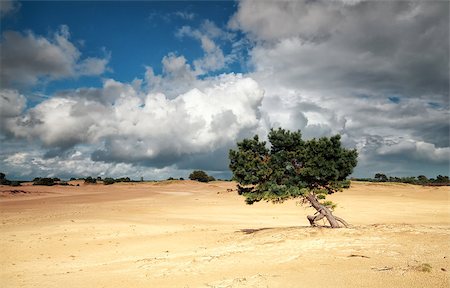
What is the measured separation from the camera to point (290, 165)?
23.3 metres

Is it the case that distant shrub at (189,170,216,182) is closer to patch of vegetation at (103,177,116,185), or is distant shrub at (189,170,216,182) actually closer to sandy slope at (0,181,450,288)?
patch of vegetation at (103,177,116,185)

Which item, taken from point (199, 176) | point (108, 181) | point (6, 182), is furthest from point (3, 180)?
point (199, 176)

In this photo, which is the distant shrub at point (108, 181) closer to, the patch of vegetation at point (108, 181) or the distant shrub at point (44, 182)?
the patch of vegetation at point (108, 181)

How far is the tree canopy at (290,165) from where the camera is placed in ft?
73.0

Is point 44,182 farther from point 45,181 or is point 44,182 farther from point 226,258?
point 226,258

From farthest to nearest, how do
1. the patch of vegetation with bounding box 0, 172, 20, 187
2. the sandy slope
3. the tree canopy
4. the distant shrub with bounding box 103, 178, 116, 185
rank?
the distant shrub with bounding box 103, 178, 116, 185
the patch of vegetation with bounding box 0, 172, 20, 187
the tree canopy
the sandy slope

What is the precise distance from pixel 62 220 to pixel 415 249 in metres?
33.1

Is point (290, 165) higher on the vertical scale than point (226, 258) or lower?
higher

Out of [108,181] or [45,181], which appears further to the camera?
[108,181]

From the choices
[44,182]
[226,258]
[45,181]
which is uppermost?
[45,181]

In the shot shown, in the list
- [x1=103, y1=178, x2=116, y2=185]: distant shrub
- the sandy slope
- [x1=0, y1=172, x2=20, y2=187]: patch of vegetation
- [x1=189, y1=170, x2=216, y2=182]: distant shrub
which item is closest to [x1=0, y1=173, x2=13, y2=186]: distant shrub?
[x1=0, y1=172, x2=20, y2=187]: patch of vegetation

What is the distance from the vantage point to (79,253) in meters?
22.1

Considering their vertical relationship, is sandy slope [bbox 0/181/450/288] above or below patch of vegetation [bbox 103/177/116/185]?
below

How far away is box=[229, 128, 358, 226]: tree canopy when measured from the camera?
22.2 meters
